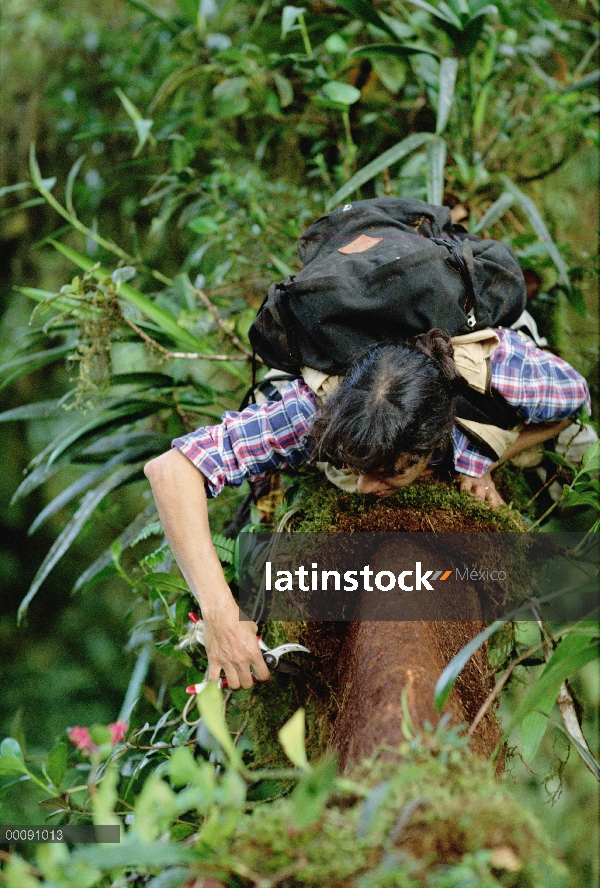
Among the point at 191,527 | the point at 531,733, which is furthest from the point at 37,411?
the point at 531,733

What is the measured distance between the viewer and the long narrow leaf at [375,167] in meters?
1.39

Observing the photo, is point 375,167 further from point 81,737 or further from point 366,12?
point 81,737

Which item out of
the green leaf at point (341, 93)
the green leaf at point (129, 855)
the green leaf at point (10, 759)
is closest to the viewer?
the green leaf at point (129, 855)

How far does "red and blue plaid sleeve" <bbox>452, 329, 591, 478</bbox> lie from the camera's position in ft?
3.34

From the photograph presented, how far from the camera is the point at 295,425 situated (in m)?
1.03

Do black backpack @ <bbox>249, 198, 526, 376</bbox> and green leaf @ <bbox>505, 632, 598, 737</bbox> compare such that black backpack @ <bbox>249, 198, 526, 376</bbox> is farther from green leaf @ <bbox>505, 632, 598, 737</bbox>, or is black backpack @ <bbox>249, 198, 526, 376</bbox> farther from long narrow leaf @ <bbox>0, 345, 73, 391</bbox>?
long narrow leaf @ <bbox>0, 345, 73, 391</bbox>

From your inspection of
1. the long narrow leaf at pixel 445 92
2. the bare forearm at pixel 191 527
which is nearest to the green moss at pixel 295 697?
the bare forearm at pixel 191 527

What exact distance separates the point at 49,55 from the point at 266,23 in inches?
39.0

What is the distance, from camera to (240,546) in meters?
1.13

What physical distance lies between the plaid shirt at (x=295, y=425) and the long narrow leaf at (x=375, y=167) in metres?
0.50

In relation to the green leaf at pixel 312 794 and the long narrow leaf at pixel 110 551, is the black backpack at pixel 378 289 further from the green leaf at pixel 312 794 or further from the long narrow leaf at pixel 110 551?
the green leaf at pixel 312 794

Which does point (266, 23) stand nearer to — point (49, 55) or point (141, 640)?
point (49, 55)

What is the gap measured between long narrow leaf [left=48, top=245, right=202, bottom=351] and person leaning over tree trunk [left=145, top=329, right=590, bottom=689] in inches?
17.7

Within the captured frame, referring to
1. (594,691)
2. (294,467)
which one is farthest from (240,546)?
(594,691)
